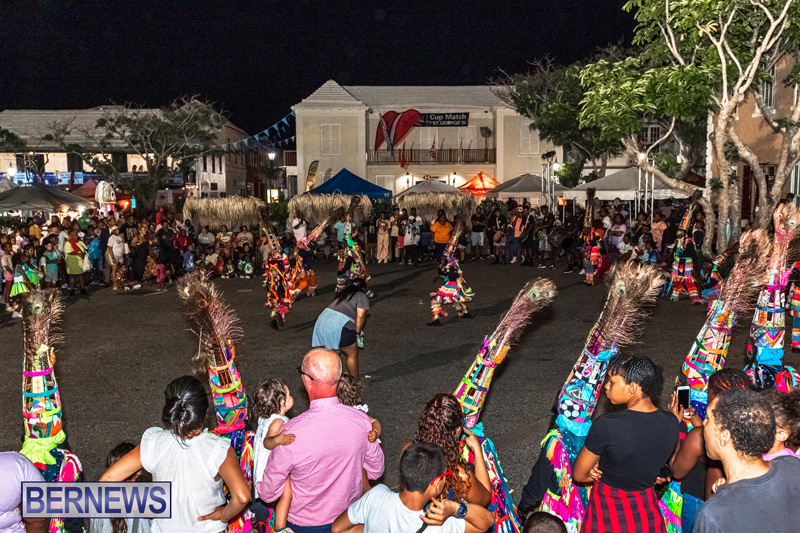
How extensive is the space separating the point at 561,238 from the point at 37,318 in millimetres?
16345

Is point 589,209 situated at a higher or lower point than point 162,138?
lower

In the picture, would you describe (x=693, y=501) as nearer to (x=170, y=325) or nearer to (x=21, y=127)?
(x=170, y=325)

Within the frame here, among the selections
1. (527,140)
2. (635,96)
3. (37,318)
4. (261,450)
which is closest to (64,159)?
(527,140)

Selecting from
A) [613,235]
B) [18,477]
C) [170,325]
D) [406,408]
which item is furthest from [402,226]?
[18,477]

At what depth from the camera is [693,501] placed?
4.12 metres

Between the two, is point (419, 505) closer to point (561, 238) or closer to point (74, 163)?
point (561, 238)

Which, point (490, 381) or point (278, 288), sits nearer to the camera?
point (490, 381)

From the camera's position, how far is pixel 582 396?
13.9ft

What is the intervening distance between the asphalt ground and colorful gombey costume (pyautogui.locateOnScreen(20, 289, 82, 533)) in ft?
6.30

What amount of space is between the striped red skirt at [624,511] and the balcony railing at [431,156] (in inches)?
1370

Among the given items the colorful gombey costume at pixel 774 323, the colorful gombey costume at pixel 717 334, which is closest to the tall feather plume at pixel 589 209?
the colorful gombey costume at pixel 774 323

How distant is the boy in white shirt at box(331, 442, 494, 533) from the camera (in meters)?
2.98

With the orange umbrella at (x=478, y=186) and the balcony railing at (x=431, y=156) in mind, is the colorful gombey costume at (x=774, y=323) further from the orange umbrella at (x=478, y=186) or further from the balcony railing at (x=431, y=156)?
the balcony railing at (x=431, y=156)

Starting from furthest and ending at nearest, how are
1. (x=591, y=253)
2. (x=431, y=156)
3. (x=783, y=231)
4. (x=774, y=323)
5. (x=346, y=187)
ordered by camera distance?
(x=431, y=156) < (x=346, y=187) < (x=591, y=253) < (x=783, y=231) < (x=774, y=323)
